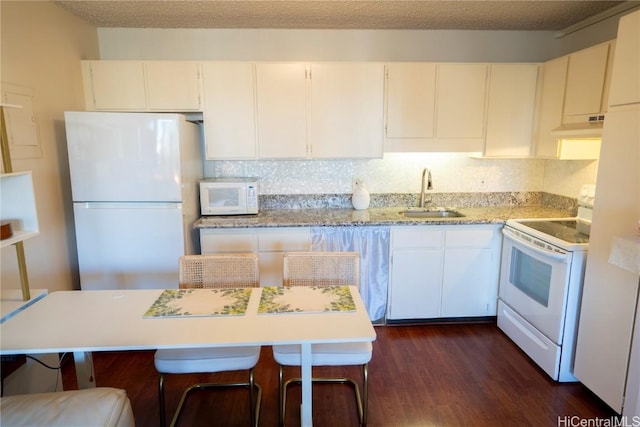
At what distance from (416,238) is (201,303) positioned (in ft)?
5.69

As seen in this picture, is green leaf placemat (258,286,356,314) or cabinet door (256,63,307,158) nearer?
green leaf placemat (258,286,356,314)

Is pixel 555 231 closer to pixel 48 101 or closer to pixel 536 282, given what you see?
pixel 536 282

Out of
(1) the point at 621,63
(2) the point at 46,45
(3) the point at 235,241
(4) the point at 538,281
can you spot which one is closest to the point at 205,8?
(2) the point at 46,45

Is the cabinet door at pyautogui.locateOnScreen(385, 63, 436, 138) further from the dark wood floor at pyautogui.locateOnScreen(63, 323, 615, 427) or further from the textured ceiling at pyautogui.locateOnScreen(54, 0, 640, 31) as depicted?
the dark wood floor at pyautogui.locateOnScreen(63, 323, 615, 427)

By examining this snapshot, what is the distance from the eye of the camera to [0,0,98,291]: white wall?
215 centimetres

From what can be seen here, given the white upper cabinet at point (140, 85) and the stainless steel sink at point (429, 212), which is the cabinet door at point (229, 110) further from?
the stainless steel sink at point (429, 212)

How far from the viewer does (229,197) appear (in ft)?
9.59

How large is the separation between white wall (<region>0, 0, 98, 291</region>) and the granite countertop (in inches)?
36.9

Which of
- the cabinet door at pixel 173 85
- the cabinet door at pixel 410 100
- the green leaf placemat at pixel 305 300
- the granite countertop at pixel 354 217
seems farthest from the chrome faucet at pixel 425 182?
the cabinet door at pixel 173 85

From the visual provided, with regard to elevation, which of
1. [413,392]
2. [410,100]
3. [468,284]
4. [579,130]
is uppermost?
[410,100]

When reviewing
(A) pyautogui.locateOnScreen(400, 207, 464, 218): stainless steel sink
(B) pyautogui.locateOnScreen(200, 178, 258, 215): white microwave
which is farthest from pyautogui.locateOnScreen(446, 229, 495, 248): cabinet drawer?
(B) pyautogui.locateOnScreen(200, 178, 258, 215): white microwave

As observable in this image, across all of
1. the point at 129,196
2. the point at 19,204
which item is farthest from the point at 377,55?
the point at 19,204

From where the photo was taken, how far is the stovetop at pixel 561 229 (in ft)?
7.39

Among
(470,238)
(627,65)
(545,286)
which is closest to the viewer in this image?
(627,65)
